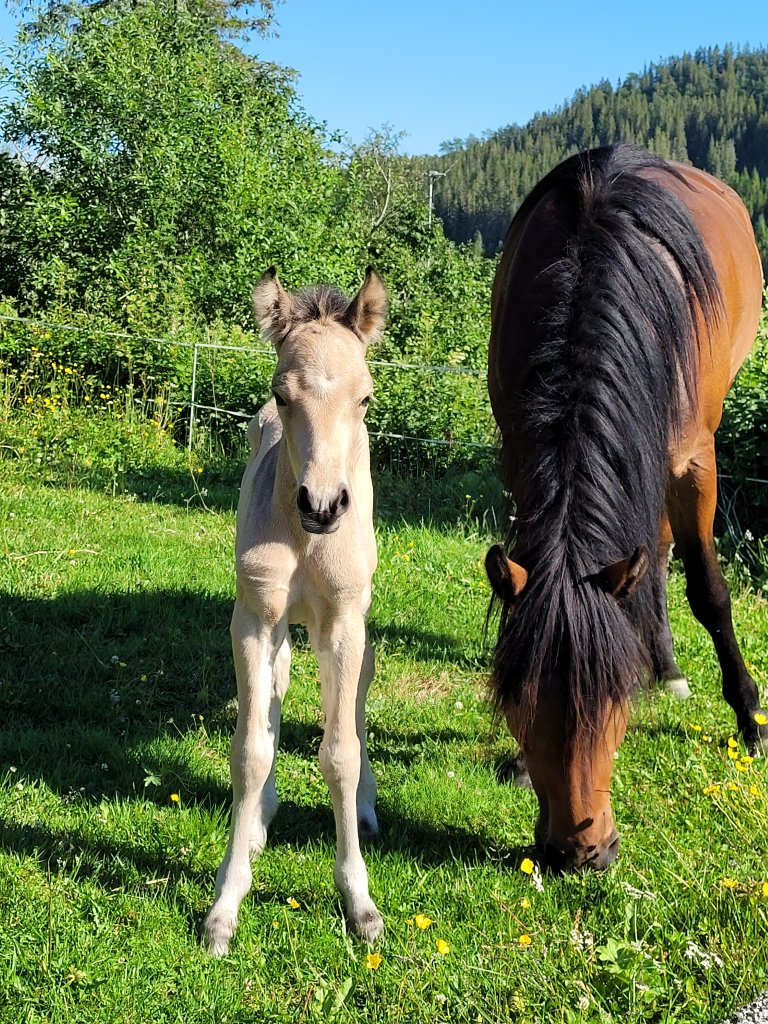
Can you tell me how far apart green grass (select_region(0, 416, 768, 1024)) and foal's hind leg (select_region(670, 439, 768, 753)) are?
0.63ft

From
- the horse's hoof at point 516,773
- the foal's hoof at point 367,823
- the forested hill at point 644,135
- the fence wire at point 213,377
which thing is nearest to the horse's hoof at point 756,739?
the horse's hoof at point 516,773

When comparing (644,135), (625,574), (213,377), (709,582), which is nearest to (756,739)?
(709,582)

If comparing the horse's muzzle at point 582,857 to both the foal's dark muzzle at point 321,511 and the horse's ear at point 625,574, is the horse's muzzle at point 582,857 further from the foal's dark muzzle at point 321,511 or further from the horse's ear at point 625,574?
the foal's dark muzzle at point 321,511

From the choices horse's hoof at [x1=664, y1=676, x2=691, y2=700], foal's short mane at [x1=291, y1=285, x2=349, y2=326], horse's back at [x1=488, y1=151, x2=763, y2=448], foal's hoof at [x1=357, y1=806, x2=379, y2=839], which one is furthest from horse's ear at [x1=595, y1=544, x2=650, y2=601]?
horse's hoof at [x1=664, y1=676, x2=691, y2=700]

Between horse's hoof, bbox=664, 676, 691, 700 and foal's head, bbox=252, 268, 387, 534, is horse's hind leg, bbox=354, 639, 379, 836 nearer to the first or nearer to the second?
foal's head, bbox=252, 268, 387, 534

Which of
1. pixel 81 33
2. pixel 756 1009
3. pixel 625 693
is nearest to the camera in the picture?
pixel 756 1009

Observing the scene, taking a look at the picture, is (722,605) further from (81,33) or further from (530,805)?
(81,33)

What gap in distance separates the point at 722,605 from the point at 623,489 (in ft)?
4.91

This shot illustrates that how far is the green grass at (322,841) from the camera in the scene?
240cm

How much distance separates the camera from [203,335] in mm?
10945

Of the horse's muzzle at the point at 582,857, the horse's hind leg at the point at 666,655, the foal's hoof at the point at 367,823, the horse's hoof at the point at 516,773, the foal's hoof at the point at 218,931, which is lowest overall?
the foal's hoof at the point at 218,931

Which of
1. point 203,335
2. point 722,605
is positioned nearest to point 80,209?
point 203,335

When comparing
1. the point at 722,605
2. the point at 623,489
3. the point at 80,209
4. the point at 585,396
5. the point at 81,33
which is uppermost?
the point at 81,33

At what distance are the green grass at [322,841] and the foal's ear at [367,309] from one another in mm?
1472
